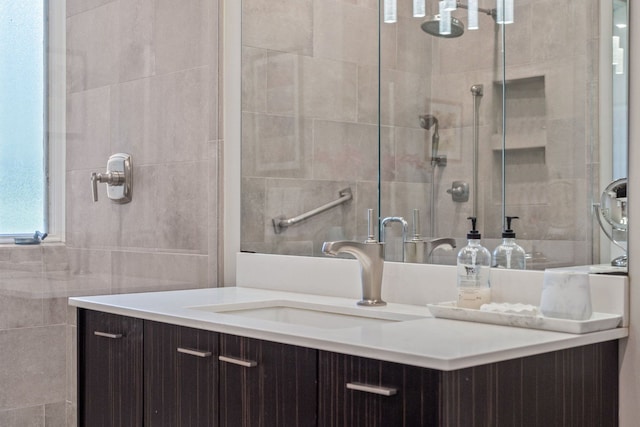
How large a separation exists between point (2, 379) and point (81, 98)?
0.95 meters

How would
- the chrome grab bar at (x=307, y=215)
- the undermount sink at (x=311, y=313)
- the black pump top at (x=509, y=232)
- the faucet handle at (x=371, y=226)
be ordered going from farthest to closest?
the chrome grab bar at (x=307, y=215)
the faucet handle at (x=371, y=226)
the undermount sink at (x=311, y=313)
the black pump top at (x=509, y=232)

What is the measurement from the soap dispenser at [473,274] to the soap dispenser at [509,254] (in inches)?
1.2

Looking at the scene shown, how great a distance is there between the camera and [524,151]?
2.01 metres

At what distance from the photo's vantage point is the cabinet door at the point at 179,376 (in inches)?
76.9

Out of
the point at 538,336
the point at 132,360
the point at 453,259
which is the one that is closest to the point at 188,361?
the point at 132,360

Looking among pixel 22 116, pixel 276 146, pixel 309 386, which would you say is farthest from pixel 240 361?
pixel 22 116

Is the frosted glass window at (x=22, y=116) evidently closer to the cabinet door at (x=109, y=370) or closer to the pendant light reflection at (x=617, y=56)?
the cabinet door at (x=109, y=370)

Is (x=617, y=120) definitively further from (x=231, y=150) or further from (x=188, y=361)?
(x=231, y=150)

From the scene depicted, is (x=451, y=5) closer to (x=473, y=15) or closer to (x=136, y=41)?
(x=473, y=15)

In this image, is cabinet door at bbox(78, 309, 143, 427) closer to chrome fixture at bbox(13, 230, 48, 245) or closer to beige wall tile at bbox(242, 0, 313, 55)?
chrome fixture at bbox(13, 230, 48, 245)

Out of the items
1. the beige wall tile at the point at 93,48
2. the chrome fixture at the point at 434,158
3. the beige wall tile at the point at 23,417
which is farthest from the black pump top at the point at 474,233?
the beige wall tile at the point at 23,417

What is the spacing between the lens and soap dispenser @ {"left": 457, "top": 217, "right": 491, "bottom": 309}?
1903 mm

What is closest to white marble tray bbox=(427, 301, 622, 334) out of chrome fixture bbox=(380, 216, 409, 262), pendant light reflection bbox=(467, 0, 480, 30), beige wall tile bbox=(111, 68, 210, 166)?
chrome fixture bbox=(380, 216, 409, 262)

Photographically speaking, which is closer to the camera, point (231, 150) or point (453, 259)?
point (453, 259)
